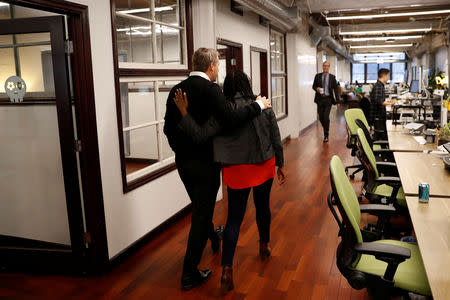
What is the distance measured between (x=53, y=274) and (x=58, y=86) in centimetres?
146

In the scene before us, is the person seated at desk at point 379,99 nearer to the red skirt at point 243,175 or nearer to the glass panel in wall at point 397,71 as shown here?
the red skirt at point 243,175

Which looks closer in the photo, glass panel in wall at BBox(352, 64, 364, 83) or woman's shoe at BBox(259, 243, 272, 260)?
woman's shoe at BBox(259, 243, 272, 260)

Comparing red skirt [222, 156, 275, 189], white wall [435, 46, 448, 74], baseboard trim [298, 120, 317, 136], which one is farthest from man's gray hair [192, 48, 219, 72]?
white wall [435, 46, 448, 74]

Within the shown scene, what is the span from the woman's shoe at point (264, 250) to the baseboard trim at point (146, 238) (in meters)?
1.06

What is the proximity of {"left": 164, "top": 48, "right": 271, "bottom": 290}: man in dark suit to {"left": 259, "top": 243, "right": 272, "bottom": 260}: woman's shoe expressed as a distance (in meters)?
0.66

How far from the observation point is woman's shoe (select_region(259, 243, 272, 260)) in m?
3.41

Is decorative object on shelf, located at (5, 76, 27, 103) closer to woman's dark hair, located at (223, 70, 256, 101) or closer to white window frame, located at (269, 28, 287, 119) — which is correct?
woman's dark hair, located at (223, 70, 256, 101)

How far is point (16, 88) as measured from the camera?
3320 mm

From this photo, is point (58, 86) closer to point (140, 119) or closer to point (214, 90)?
point (214, 90)

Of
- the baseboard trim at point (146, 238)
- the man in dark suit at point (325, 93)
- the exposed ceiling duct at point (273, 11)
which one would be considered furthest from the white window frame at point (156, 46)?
the man in dark suit at point (325, 93)

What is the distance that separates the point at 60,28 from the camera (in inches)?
115

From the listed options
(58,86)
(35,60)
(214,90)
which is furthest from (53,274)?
(214,90)

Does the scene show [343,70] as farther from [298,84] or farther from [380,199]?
[380,199]

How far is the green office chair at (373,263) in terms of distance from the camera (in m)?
1.97
